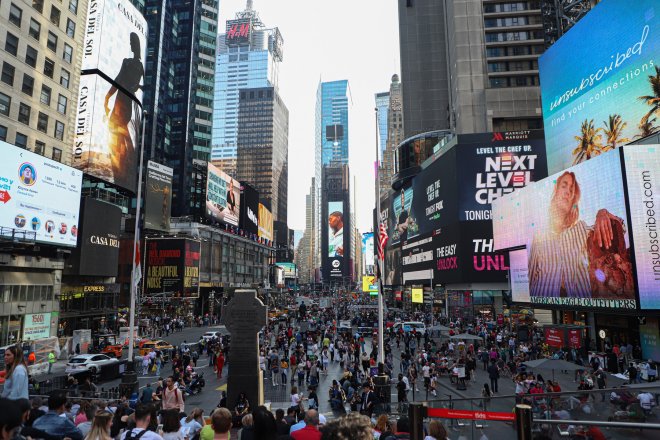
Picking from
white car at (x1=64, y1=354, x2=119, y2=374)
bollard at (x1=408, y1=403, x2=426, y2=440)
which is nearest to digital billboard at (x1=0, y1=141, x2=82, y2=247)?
white car at (x1=64, y1=354, x2=119, y2=374)

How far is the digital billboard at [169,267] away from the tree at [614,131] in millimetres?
58730

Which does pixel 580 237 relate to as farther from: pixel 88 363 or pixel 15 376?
pixel 15 376

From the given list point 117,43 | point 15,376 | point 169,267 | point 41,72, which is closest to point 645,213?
point 15,376

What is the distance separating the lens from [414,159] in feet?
309

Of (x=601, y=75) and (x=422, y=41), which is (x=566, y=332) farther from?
(x=422, y=41)

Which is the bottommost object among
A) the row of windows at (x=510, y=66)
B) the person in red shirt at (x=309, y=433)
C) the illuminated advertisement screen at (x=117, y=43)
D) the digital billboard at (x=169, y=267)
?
the person in red shirt at (x=309, y=433)

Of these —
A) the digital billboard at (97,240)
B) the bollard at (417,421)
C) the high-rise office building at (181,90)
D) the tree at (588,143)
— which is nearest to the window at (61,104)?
the digital billboard at (97,240)

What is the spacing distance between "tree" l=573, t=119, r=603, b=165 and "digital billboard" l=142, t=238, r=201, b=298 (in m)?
56.4

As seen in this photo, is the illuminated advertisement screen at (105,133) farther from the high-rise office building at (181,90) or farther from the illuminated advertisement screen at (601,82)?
the illuminated advertisement screen at (601,82)

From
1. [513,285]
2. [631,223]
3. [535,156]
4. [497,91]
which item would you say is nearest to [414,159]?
[497,91]

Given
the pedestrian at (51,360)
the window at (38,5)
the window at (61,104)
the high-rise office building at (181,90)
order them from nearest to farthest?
the pedestrian at (51,360), the window at (38,5), the window at (61,104), the high-rise office building at (181,90)

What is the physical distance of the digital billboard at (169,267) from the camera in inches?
2709

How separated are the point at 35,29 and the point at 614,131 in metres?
52.3

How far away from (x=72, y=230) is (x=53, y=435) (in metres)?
38.0
